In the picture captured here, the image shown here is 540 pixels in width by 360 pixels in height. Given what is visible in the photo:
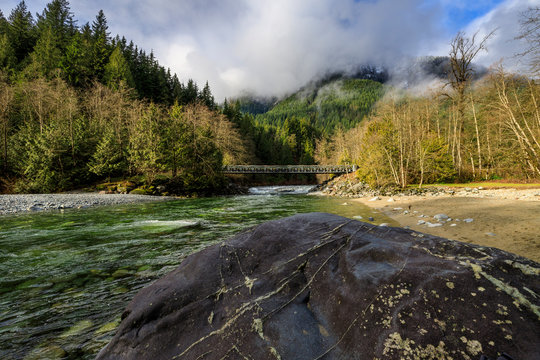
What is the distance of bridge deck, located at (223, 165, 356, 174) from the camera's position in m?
38.0

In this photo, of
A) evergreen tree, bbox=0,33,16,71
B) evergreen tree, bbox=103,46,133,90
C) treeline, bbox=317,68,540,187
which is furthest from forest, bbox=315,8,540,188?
evergreen tree, bbox=0,33,16,71

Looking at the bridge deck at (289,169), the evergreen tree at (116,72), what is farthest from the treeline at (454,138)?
the evergreen tree at (116,72)

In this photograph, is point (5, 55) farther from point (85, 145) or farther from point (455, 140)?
point (455, 140)

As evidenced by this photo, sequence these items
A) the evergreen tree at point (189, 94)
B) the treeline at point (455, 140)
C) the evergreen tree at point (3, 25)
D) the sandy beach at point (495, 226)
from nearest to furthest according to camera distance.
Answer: the sandy beach at point (495, 226)
the treeline at point (455, 140)
the evergreen tree at point (3, 25)
the evergreen tree at point (189, 94)

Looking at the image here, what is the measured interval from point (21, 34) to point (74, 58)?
62.0ft

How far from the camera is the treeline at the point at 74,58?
1523 inches

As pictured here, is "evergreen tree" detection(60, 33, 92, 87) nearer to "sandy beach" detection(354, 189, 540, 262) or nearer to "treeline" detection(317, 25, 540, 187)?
"treeline" detection(317, 25, 540, 187)

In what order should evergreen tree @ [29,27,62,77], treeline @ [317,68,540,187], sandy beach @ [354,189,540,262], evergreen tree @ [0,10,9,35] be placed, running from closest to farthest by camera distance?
sandy beach @ [354,189,540,262] < treeline @ [317,68,540,187] < evergreen tree @ [29,27,62,77] < evergreen tree @ [0,10,9,35]

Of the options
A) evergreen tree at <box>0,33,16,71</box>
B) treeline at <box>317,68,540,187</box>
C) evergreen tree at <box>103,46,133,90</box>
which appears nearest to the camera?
treeline at <box>317,68,540,187</box>

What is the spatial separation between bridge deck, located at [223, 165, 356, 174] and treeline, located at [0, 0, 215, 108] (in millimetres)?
15096

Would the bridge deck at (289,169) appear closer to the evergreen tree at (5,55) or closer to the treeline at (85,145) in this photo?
the treeline at (85,145)

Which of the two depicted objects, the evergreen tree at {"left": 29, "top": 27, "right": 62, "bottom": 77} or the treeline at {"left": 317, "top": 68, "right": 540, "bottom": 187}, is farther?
the evergreen tree at {"left": 29, "top": 27, "right": 62, "bottom": 77}

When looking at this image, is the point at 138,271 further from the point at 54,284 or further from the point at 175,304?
the point at 175,304

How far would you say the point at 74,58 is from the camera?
136 ft
